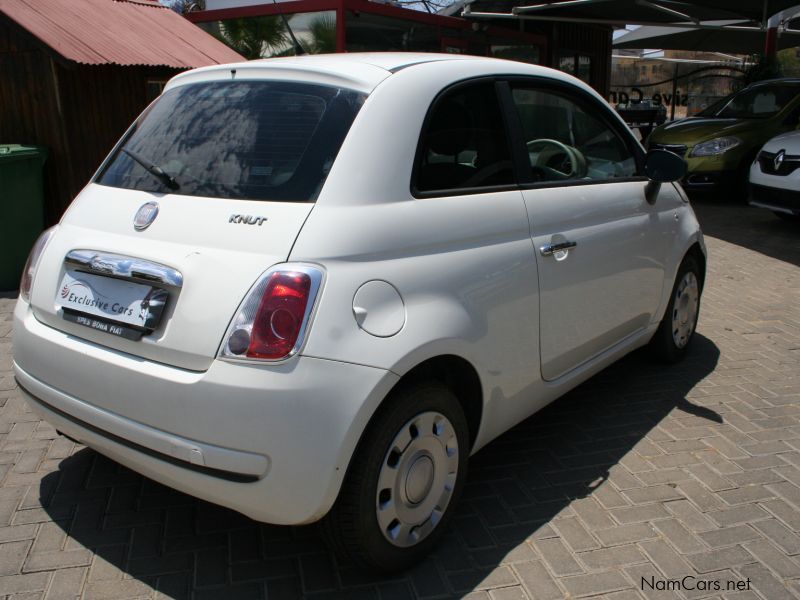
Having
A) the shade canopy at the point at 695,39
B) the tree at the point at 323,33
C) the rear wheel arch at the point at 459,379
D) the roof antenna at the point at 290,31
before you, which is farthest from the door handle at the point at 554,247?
the shade canopy at the point at 695,39

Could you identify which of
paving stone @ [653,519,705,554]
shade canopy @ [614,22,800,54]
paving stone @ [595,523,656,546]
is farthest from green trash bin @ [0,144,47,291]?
shade canopy @ [614,22,800,54]

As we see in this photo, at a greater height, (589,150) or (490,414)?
(589,150)

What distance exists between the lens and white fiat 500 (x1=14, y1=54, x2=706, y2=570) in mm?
2234

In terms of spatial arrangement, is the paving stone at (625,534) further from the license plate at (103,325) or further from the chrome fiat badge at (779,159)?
the chrome fiat badge at (779,159)

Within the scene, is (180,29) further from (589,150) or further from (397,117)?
(397,117)

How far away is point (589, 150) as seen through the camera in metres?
3.79

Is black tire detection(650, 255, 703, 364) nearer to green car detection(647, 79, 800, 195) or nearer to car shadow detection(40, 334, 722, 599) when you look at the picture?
car shadow detection(40, 334, 722, 599)

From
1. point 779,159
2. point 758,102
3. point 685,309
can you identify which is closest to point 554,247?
point 685,309

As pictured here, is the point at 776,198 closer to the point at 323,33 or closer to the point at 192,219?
the point at 323,33

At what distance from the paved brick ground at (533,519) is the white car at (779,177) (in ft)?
17.3

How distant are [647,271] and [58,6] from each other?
6.83m

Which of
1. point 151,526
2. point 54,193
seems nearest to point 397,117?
point 151,526

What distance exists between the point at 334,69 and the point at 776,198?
7.88 metres

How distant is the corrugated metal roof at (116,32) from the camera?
6934 millimetres
